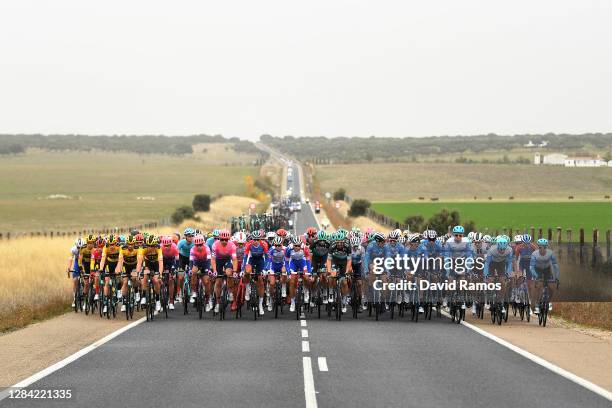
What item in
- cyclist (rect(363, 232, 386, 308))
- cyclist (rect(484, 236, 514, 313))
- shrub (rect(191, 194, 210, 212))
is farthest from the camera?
shrub (rect(191, 194, 210, 212))

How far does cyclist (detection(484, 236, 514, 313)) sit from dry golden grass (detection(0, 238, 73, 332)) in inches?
426

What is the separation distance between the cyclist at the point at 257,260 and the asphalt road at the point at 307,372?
2.77m

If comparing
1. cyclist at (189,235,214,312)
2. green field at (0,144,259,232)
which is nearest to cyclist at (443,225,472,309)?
cyclist at (189,235,214,312)

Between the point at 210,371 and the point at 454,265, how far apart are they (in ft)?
34.4

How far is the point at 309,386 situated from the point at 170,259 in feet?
42.0

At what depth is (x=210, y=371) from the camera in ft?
51.9

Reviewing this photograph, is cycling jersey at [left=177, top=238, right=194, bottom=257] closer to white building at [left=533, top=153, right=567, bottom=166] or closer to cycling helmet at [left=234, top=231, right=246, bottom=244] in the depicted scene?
cycling helmet at [left=234, top=231, right=246, bottom=244]

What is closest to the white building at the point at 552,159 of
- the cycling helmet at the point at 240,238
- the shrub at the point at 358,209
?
the shrub at the point at 358,209

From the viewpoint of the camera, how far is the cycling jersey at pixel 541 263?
24141 millimetres

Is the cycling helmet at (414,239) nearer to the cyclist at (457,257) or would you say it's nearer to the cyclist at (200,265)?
the cyclist at (457,257)

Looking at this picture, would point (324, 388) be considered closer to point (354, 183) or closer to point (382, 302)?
point (382, 302)

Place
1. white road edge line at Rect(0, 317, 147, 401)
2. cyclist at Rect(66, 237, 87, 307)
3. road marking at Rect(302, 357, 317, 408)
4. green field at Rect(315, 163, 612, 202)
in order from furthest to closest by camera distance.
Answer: green field at Rect(315, 163, 612, 202) < cyclist at Rect(66, 237, 87, 307) < white road edge line at Rect(0, 317, 147, 401) < road marking at Rect(302, 357, 317, 408)

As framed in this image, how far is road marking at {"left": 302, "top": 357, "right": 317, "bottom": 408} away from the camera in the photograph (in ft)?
42.8

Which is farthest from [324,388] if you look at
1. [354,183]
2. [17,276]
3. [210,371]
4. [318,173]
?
[318,173]
